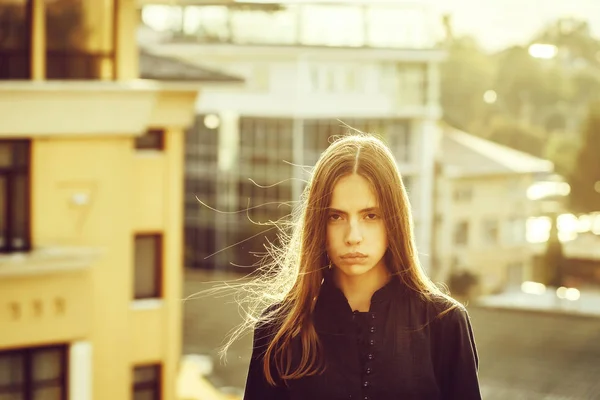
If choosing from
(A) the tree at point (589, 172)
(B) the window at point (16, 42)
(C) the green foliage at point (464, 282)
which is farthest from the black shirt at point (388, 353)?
(A) the tree at point (589, 172)

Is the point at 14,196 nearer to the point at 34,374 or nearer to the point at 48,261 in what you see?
the point at 48,261

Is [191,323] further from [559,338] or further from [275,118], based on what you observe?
[559,338]

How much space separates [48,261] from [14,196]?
0.58 meters

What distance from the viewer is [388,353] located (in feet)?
6.22

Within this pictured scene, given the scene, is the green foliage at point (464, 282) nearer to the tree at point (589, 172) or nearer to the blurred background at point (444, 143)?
the blurred background at point (444, 143)

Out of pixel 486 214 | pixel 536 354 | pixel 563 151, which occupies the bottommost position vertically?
pixel 536 354

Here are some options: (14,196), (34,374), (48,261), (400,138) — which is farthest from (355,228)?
(400,138)

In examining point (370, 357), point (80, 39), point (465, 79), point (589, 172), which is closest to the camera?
point (370, 357)

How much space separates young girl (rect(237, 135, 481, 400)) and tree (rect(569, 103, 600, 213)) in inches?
1247

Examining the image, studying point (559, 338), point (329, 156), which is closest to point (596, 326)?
point (559, 338)

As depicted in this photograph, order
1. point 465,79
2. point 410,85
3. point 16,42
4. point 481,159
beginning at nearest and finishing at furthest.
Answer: point 16,42 → point 410,85 → point 481,159 → point 465,79

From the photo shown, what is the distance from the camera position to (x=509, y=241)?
35.2 m

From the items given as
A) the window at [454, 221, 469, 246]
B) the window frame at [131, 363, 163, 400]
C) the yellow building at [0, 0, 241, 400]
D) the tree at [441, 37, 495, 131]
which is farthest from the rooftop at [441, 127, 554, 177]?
the yellow building at [0, 0, 241, 400]

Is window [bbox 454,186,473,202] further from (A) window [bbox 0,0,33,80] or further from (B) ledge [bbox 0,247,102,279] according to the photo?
(A) window [bbox 0,0,33,80]
